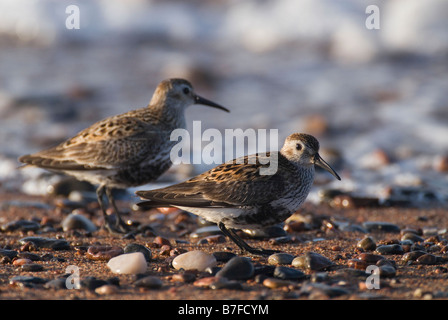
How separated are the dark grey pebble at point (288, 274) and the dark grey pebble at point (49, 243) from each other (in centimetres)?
236

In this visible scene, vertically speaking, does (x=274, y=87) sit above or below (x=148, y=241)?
above

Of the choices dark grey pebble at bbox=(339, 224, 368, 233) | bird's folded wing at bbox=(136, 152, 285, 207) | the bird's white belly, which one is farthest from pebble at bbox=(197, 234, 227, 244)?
dark grey pebble at bbox=(339, 224, 368, 233)

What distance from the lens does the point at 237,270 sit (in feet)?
17.4

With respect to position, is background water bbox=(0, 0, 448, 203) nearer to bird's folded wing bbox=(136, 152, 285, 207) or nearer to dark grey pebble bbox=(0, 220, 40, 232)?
dark grey pebble bbox=(0, 220, 40, 232)

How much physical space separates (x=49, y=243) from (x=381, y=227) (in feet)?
12.5

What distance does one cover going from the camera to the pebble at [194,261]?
5.57m

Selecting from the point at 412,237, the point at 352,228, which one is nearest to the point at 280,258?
the point at 412,237

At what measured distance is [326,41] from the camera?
63.8 ft

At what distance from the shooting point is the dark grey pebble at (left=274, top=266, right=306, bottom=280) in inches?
208

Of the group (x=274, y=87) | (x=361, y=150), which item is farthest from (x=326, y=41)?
(x=361, y=150)
